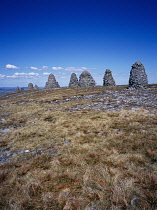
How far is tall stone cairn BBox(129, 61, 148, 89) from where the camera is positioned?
1433 inches

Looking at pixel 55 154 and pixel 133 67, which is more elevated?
pixel 133 67

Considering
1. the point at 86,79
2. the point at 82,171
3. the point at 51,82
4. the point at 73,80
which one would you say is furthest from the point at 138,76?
the point at 51,82

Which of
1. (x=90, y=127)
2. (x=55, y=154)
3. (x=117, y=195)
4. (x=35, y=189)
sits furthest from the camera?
(x=90, y=127)

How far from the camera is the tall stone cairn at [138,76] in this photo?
3641 centimetres

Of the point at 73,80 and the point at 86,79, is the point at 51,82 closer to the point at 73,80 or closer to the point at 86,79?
the point at 73,80

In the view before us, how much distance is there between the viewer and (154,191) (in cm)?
401

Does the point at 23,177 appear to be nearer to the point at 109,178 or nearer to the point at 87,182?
the point at 87,182

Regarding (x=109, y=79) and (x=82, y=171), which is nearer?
(x=82, y=171)

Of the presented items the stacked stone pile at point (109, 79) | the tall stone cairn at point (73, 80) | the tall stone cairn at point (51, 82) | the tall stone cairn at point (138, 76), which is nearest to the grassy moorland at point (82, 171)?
the tall stone cairn at point (138, 76)

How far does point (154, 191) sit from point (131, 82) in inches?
1507

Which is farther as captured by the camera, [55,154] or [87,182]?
[55,154]

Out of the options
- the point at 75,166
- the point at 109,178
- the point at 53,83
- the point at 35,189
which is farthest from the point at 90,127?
the point at 53,83

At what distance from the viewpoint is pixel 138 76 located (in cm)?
3625

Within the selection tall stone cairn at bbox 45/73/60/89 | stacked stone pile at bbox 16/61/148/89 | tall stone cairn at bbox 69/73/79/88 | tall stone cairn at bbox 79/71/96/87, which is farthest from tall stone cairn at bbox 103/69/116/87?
tall stone cairn at bbox 45/73/60/89
